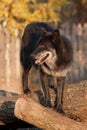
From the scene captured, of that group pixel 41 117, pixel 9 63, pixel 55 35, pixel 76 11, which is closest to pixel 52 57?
pixel 55 35

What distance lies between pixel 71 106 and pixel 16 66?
8997 millimetres

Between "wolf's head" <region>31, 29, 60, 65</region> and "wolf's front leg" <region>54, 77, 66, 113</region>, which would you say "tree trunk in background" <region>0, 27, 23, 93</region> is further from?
"wolf's head" <region>31, 29, 60, 65</region>

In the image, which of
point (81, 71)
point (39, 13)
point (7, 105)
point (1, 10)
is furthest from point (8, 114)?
point (81, 71)

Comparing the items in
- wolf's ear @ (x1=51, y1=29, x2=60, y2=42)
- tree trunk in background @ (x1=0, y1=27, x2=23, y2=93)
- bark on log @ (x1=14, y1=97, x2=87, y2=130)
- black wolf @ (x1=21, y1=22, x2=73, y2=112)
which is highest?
wolf's ear @ (x1=51, y1=29, x2=60, y2=42)

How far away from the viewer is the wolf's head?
10.1m

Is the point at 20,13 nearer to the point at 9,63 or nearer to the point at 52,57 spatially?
the point at 9,63

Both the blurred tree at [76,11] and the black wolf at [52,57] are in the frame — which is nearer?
the black wolf at [52,57]

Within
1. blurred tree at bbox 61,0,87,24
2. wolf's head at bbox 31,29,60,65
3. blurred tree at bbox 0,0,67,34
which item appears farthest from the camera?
blurred tree at bbox 61,0,87,24

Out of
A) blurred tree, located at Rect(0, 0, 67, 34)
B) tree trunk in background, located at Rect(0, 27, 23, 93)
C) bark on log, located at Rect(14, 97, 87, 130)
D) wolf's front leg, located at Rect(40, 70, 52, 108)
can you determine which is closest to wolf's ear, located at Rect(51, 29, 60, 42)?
wolf's front leg, located at Rect(40, 70, 52, 108)

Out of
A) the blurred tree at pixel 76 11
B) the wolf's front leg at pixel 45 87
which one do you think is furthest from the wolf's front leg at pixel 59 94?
the blurred tree at pixel 76 11

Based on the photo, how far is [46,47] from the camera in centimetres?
1011

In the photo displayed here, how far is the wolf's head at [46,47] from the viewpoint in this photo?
10.1 meters

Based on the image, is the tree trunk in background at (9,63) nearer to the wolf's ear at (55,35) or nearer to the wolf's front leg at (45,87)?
the wolf's front leg at (45,87)

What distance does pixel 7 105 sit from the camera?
10.3 metres
